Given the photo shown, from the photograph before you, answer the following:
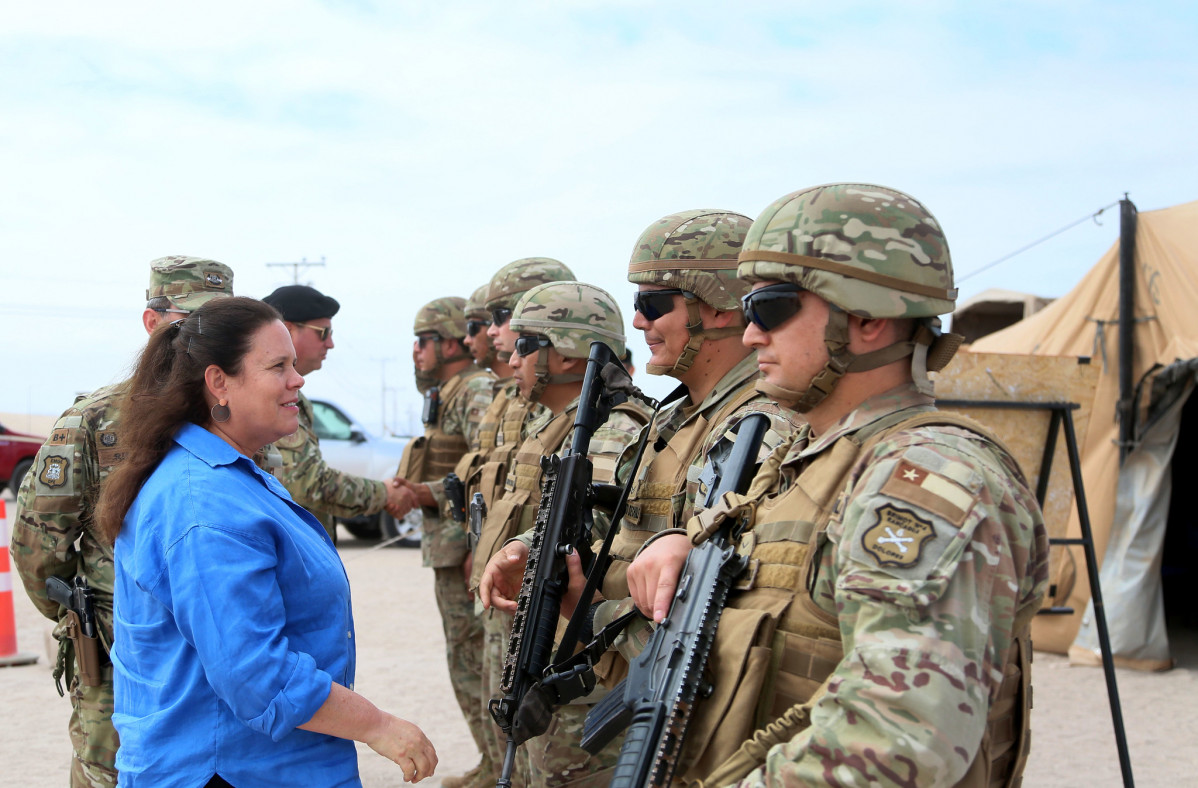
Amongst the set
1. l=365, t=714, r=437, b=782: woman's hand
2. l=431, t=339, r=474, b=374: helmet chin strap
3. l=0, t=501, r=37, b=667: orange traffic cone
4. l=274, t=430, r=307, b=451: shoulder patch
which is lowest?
l=0, t=501, r=37, b=667: orange traffic cone

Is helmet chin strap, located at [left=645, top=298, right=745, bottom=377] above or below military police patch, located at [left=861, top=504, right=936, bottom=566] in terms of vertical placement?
above

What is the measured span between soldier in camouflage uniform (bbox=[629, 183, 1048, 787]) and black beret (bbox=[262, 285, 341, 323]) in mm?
3533

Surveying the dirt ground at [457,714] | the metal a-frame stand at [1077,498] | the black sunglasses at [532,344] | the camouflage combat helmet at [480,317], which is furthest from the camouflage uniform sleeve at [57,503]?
the metal a-frame stand at [1077,498]

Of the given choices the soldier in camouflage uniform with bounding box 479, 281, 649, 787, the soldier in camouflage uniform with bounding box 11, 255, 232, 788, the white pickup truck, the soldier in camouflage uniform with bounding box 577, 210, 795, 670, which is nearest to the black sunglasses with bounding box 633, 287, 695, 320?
the soldier in camouflage uniform with bounding box 577, 210, 795, 670

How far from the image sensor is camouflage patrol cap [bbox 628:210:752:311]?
10.0 feet

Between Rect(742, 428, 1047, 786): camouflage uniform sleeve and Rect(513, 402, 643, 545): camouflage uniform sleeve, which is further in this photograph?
Rect(513, 402, 643, 545): camouflage uniform sleeve

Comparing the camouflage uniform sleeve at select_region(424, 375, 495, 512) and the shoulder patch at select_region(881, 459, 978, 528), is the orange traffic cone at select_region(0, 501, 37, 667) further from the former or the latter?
the shoulder patch at select_region(881, 459, 978, 528)

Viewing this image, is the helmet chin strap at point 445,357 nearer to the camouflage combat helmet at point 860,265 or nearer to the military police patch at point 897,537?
the camouflage combat helmet at point 860,265

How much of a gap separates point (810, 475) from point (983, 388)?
188 inches

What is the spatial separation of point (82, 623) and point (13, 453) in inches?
670

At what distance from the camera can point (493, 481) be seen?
480cm

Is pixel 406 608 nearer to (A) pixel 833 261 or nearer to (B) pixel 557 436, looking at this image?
(B) pixel 557 436

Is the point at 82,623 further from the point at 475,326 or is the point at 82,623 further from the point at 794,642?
the point at 475,326

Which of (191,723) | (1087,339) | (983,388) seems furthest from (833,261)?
(1087,339)
